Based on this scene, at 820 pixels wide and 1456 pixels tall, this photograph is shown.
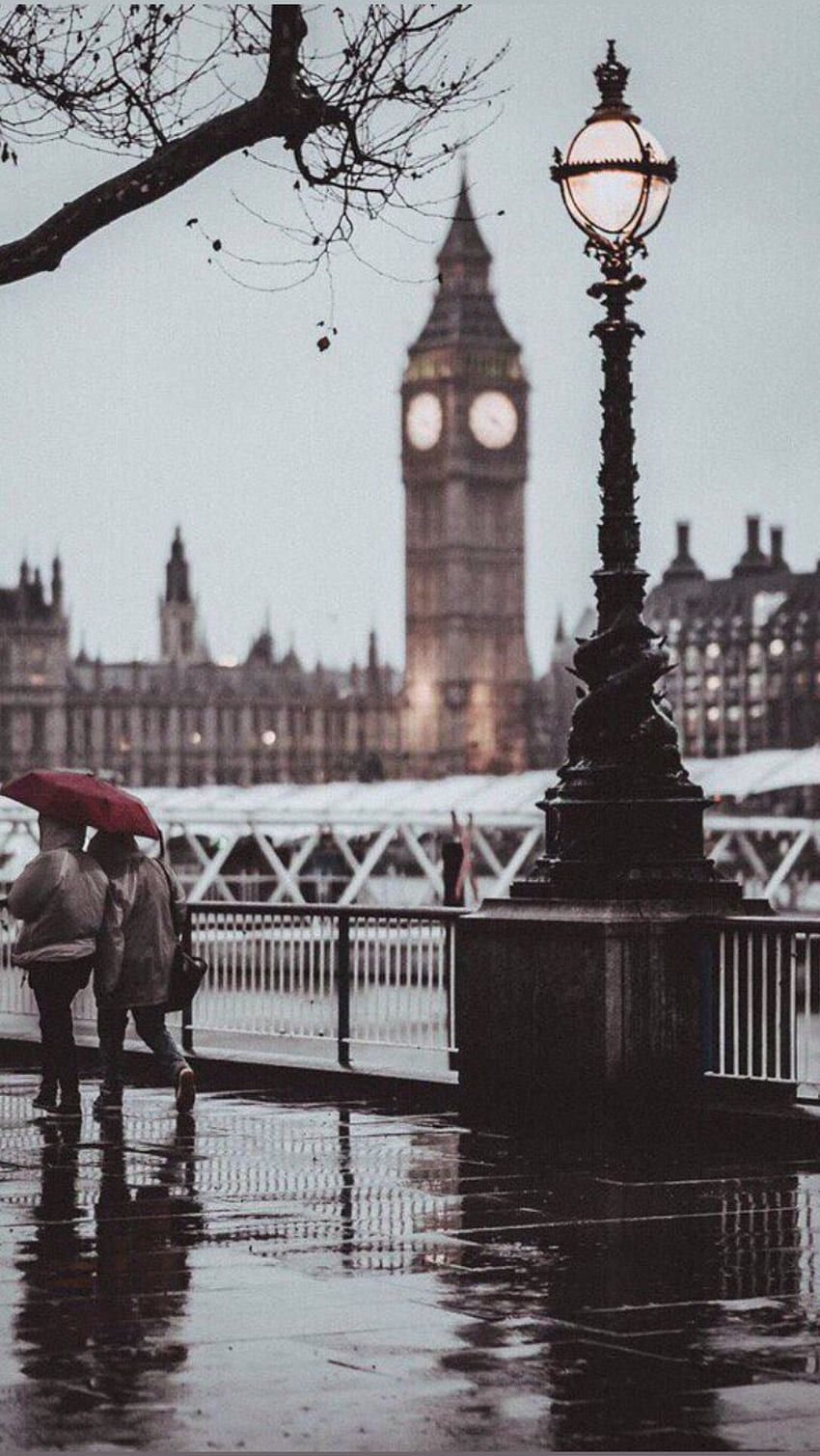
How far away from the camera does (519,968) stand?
43.6ft

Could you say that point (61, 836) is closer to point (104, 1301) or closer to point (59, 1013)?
point (59, 1013)

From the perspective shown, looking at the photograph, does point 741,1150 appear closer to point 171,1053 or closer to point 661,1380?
point 171,1053

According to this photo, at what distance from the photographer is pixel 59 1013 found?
14.1 m

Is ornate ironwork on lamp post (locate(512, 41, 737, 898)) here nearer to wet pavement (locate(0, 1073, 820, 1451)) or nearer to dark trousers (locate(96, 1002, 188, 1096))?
wet pavement (locate(0, 1073, 820, 1451))

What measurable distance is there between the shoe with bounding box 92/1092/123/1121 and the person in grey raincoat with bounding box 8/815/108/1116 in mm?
139

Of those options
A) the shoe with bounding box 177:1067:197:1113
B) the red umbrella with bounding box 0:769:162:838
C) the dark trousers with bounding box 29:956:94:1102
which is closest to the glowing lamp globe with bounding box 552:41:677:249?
the red umbrella with bounding box 0:769:162:838

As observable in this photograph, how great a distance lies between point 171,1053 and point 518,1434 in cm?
784

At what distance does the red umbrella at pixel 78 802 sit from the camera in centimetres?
1375

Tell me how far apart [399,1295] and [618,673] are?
5300mm

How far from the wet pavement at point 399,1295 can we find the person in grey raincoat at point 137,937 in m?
1.25

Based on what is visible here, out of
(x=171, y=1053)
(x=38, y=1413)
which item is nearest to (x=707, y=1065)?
(x=171, y=1053)

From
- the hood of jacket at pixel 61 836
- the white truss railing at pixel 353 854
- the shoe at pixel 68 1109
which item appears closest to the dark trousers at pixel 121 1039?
the shoe at pixel 68 1109

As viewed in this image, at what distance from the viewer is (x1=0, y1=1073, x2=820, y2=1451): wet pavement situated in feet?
22.5

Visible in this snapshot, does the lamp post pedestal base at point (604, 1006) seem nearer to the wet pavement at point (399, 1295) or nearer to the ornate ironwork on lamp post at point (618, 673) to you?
the ornate ironwork on lamp post at point (618, 673)
